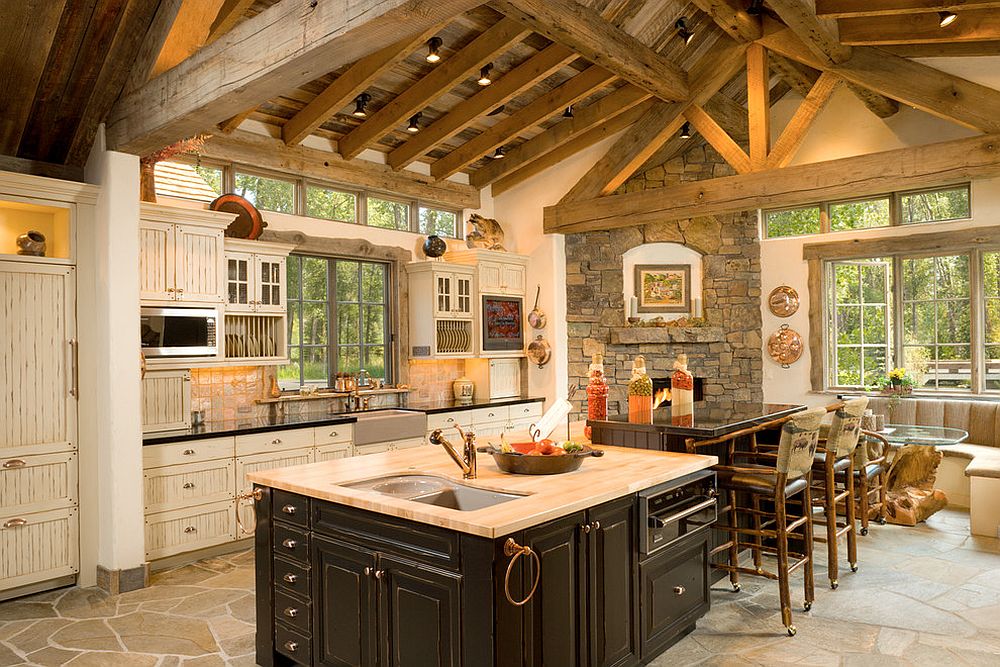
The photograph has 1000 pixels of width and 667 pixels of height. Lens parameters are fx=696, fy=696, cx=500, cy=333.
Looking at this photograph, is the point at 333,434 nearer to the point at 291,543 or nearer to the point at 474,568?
the point at 291,543

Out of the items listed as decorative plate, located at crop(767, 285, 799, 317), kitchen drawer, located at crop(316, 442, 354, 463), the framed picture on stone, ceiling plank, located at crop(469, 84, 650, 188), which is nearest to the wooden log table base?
decorative plate, located at crop(767, 285, 799, 317)

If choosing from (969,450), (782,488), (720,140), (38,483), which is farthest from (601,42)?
(38,483)

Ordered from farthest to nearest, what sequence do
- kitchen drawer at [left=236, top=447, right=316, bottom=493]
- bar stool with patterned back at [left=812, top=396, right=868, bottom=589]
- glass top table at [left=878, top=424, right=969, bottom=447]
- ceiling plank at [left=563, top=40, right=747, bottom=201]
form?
ceiling plank at [left=563, top=40, right=747, bottom=201] < glass top table at [left=878, top=424, right=969, bottom=447] < kitchen drawer at [left=236, top=447, right=316, bottom=493] < bar stool with patterned back at [left=812, top=396, right=868, bottom=589]

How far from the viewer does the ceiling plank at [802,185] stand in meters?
5.45

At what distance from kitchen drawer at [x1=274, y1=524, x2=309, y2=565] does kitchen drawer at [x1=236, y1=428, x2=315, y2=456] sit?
2.13m

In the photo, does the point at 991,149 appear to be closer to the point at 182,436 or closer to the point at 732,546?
the point at 732,546

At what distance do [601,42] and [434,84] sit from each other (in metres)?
1.50

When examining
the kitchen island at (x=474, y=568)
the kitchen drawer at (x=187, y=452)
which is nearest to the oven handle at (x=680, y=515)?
the kitchen island at (x=474, y=568)

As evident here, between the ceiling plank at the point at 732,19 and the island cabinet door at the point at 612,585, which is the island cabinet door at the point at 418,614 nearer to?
the island cabinet door at the point at 612,585

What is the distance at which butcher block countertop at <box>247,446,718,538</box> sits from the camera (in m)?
2.46

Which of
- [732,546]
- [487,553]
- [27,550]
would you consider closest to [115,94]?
[27,550]

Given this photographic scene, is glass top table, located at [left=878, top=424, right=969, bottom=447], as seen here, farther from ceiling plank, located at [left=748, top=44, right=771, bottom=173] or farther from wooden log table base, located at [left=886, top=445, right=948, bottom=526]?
ceiling plank, located at [left=748, top=44, right=771, bottom=173]

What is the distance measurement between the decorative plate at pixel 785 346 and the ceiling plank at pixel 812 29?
112 inches

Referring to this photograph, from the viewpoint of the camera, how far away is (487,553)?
2344 mm
